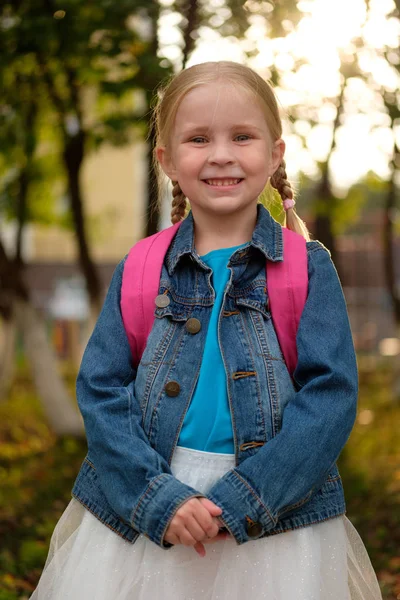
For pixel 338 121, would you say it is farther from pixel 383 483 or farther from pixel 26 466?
pixel 26 466

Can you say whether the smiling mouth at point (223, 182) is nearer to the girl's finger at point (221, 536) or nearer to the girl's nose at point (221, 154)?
the girl's nose at point (221, 154)

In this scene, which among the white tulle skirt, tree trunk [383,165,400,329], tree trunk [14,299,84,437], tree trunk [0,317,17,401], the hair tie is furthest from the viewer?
tree trunk [383,165,400,329]

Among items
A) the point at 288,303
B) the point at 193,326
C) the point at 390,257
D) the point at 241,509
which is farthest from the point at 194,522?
the point at 390,257

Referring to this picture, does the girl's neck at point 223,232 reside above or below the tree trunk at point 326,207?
above

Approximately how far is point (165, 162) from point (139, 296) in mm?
434

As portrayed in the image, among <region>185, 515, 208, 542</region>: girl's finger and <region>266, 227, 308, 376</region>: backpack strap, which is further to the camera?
<region>266, 227, 308, 376</region>: backpack strap

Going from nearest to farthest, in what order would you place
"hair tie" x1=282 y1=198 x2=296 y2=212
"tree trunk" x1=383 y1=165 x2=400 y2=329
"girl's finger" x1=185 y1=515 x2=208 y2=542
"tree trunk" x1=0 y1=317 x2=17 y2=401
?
"girl's finger" x1=185 y1=515 x2=208 y2=542
"hair tie" x1=282 y1=198 x2=296 y2=212
"tree trunk" x1=0 y1=317 x2=17 y2=401
"tree trunk" x1=383 y1=165 x2=400 y2=329

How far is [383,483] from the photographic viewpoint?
6.32m

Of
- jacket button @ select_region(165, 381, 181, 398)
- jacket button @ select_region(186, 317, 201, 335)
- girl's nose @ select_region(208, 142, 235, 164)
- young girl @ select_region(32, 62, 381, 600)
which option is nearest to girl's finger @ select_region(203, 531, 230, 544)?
young girl @ select_region(32, 62, 381, 600)

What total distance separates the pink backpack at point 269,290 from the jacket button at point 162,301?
25 mm

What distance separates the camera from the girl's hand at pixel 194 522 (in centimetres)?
189

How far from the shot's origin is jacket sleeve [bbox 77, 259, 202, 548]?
6.37 feet

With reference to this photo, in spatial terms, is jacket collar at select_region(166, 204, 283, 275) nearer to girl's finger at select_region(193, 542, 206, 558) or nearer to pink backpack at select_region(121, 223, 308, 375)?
pink backpack at select_region(121, 223, 308, 375)

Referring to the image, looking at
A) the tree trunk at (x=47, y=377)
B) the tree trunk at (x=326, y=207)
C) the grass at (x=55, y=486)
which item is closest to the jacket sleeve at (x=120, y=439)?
the grass at (x=55, y=486)
